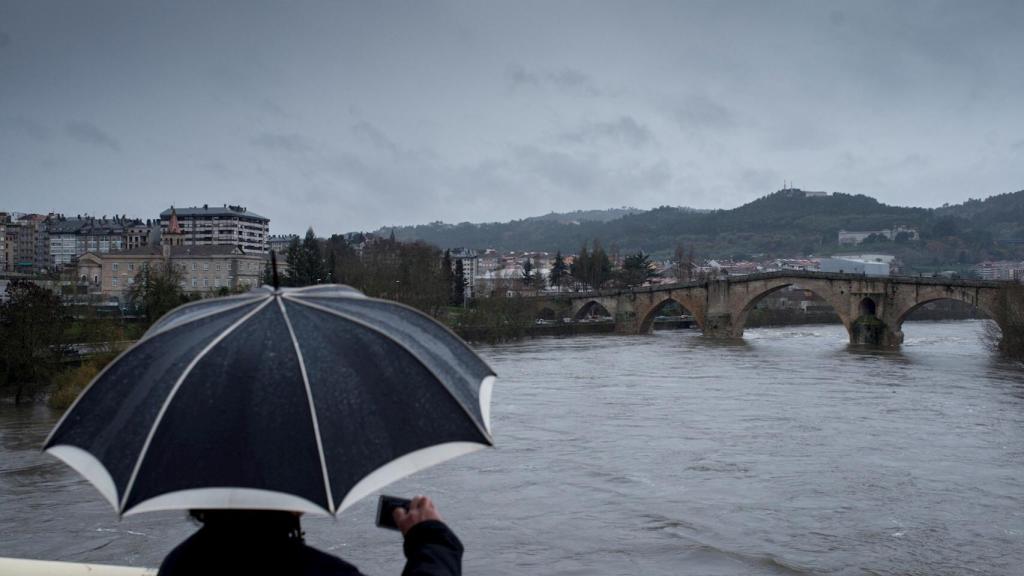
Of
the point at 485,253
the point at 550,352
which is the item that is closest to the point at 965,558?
the point at 550,352

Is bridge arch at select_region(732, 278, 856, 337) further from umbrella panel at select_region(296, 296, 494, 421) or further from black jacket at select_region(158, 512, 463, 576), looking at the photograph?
black jacket at select_region(158, 512, 463, 576)

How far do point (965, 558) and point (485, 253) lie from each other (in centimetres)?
15972

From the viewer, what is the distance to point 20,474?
13570 mm

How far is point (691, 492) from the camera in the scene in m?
11.8

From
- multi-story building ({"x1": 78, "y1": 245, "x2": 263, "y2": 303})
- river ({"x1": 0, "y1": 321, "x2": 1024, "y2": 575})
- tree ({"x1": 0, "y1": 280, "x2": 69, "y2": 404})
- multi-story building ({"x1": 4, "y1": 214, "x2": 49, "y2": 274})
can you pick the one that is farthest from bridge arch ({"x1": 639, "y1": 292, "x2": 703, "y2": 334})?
multi-story building ({"x1": 4, "y1": 214, "x2": 49, "y2": 274})

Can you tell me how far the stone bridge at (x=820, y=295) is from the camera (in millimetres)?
40969

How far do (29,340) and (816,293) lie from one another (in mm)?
35458

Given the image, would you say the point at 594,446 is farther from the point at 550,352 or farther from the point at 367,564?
the point at 550,352

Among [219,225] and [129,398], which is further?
[219,225]

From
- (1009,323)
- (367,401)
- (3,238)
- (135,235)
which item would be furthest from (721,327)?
(3,238)

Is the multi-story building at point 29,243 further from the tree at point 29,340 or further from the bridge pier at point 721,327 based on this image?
the tree at point 29,340

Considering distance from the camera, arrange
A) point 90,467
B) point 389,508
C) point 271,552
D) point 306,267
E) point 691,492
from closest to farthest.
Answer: point 271,552
point 389,508
point 90,467
point 691,492
point 306,267

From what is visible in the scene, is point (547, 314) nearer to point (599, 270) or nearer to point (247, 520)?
point (599, 270)

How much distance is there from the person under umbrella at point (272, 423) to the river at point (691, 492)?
6.82m
